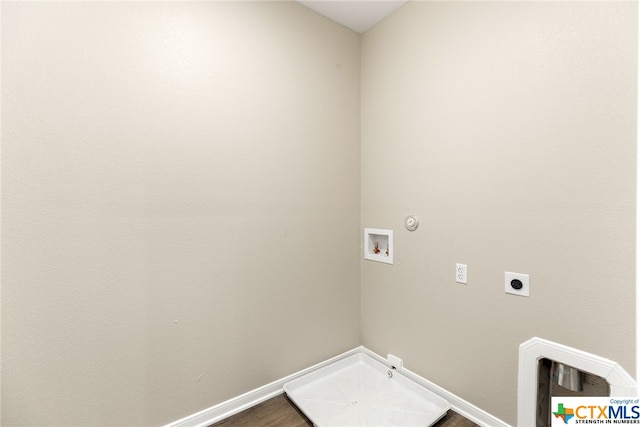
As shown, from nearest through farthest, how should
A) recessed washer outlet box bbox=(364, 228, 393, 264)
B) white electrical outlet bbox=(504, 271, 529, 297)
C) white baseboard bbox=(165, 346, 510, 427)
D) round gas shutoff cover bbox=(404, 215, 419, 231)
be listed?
white electrical outlet bbox=(504, 271, 529, 297), white baseboard bbox=(165, 346, 510, 427), round gas shutoff cover bbox=(404, 215, 419, 231), recessed washer outlet box bbox=(364, 228, 393, 264)

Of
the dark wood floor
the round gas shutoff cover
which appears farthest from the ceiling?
the dark wood floor

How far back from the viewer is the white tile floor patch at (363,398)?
4.93 ft

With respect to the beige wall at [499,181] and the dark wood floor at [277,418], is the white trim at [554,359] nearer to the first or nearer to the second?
the beige wall at [499,181]

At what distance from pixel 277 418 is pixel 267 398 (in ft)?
0.57

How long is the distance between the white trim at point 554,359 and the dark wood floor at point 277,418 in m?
0.32

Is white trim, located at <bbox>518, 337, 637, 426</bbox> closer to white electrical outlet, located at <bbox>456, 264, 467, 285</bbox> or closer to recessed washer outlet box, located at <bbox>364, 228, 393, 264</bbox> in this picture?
white electrical outlet, located at <bbox>456, 264, 467, 285</bbox>

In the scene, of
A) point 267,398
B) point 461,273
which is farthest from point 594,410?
point 267,398

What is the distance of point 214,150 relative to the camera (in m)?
1.50

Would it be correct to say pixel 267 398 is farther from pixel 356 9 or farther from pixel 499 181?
pixel 356 9

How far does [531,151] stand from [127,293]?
1997 millimetres

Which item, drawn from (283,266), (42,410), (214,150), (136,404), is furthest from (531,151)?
(42,410)

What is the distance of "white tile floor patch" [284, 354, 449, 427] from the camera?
1501 mm

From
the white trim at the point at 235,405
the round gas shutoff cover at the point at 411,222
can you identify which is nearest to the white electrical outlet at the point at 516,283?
the round gas shutoff cover at the point at 411,222

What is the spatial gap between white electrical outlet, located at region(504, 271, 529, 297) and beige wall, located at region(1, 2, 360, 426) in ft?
3.43
